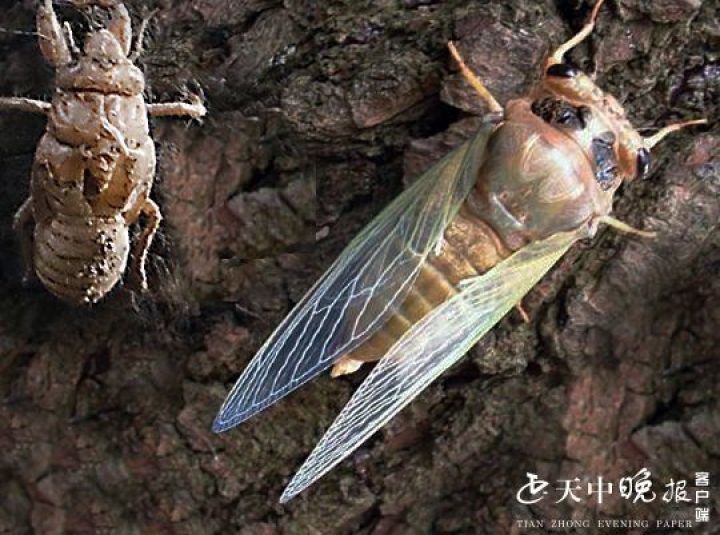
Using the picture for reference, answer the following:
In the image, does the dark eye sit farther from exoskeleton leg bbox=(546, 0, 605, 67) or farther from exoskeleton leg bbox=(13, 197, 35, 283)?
exoskeleton leg bbox=(13, 197, 35, 283)

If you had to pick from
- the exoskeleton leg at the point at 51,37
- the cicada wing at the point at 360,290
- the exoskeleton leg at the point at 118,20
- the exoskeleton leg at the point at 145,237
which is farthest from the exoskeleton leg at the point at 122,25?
the cicada wing at the point at 360,290

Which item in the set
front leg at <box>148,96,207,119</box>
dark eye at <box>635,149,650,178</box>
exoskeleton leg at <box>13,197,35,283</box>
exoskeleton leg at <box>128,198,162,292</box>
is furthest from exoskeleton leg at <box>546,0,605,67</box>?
exoskeleton leg at <box>13,197,35,283</box>

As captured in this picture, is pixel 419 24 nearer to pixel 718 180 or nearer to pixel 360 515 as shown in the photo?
pixel 718 180

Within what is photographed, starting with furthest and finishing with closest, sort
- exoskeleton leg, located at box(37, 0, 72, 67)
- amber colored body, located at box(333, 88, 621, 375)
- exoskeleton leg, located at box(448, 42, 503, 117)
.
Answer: amber colored body, located at box(333, 88, 621, 375) → exoskeleton leg, located at box(37, 0, 72, 67) → exoskeleton leg, located at box(448, 42, 503, 117)

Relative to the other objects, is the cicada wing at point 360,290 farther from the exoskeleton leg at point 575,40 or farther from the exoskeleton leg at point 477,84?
the exoskeleton leg at point 575,40

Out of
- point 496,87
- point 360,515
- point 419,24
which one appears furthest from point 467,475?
point 419,24

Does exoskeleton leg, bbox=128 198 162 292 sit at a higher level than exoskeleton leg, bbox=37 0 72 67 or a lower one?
lower

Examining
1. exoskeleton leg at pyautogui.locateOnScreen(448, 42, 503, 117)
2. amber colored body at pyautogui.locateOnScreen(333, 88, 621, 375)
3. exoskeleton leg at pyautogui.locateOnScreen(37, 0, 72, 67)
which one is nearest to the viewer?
exoskeleton leg at pyautogui.locateOnScreen(448, 42, 503, 117)
